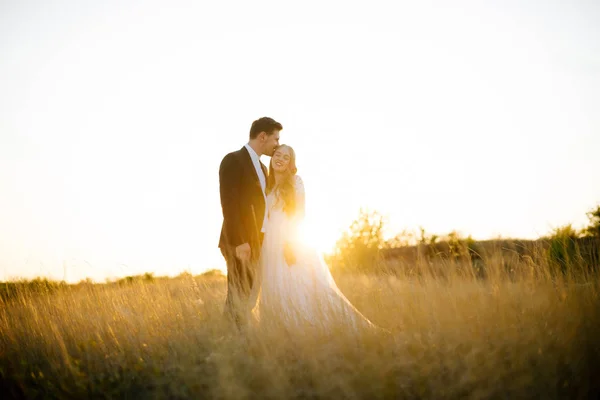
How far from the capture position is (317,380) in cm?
288

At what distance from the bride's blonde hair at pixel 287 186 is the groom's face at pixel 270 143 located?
7cm

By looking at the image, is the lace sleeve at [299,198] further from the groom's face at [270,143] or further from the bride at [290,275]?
the groom's face at [270,143]

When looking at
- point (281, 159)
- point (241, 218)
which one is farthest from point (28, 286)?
point (281, 159)

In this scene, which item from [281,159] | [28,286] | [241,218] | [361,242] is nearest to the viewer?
[241,218]

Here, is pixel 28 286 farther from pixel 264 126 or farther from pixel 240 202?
pixel 264 126

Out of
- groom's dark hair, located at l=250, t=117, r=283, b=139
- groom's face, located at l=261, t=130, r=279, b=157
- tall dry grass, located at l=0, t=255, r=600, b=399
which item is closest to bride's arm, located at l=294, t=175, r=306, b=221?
groom's face, located at l=261, t=130, r=279, b=157

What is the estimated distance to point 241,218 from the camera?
4309 millimetres

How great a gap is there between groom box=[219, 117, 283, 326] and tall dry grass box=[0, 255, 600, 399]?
41 cm

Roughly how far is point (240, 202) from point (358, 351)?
6.64 ft

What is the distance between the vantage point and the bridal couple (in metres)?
3.99

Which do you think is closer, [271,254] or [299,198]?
[271,254]

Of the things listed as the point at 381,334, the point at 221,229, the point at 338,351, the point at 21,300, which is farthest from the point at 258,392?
the point at 21,300

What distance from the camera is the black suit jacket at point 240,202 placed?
14.0 ft

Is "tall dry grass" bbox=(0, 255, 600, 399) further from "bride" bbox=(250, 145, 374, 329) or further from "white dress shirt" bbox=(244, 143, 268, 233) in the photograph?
"white dress shirt" bbox=(244, 143, 268, 233)
